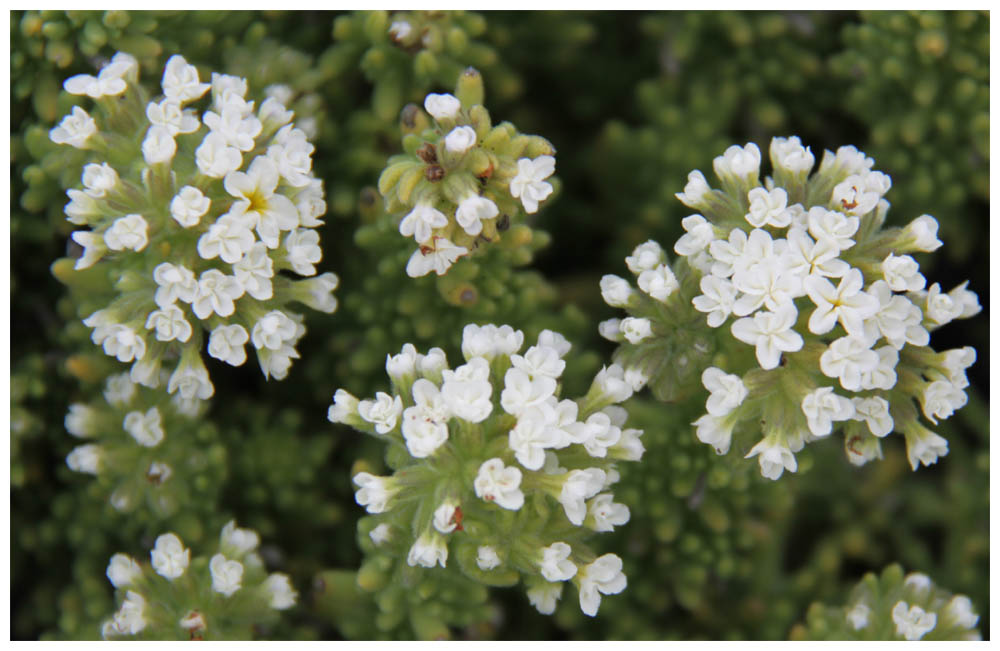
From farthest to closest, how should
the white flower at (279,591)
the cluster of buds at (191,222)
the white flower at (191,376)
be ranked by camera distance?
1. the white flower at (279,591)
2. the white flower at (191,376)
3. the cluster of buds at (191,222)

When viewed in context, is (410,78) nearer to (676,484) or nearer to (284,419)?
(284,419)

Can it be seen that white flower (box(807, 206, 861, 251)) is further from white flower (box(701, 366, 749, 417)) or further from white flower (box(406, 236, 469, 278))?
white flower (box(406, 236, 469, 278))

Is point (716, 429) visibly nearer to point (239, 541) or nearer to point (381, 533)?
point (381, 533)

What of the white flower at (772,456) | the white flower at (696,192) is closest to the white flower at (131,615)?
the white flower at (772,456)

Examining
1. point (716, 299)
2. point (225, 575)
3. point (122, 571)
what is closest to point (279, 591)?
point (225, 575)

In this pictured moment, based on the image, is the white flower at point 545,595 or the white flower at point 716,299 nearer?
the white flower at point 716,299

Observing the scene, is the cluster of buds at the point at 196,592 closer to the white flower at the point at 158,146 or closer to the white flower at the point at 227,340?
the white flower at the point at 227,340

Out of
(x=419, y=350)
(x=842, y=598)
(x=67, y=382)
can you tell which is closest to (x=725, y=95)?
(x=419, y=350)
